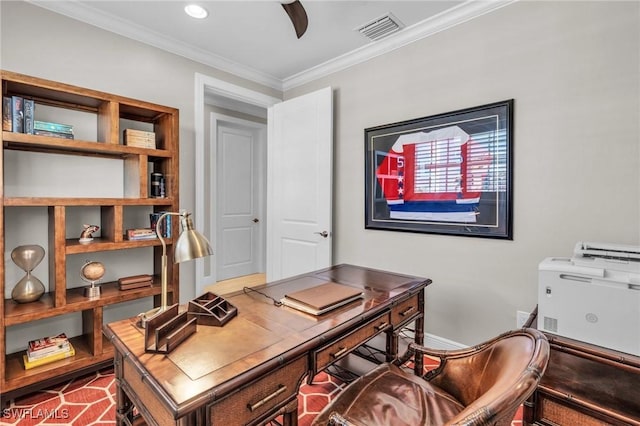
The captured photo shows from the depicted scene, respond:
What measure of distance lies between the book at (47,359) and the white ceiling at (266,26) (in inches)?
92.3

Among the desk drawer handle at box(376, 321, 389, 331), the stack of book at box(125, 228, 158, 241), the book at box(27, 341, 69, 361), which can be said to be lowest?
the book at box(27, 341, 69, 361)

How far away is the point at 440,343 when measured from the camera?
2.49 meters

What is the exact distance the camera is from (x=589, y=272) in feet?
4.41

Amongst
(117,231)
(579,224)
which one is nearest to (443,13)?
(579,224)

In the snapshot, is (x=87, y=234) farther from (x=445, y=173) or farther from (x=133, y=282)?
(x=445, y=173)

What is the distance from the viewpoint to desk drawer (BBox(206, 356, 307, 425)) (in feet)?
2.93

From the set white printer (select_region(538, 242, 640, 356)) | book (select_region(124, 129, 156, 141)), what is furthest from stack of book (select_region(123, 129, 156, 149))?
white printer (select_region(538, 242, 640, 356))

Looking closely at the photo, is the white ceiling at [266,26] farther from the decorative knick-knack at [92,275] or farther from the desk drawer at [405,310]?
the desk drawer at [405,310]

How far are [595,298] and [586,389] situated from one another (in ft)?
1.22

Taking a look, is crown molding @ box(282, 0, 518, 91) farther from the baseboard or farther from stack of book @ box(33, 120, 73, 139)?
the baseboard

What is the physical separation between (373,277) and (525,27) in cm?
192

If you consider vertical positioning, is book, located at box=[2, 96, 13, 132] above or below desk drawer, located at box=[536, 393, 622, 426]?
above

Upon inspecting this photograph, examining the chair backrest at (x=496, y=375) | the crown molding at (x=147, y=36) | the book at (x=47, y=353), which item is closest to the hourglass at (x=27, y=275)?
the book at (x=47, y=353)

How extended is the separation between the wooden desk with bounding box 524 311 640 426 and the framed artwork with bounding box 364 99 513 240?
0.91 m
